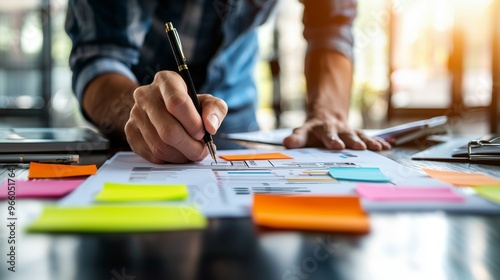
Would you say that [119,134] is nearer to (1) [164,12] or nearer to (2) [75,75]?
(2) [75,75]

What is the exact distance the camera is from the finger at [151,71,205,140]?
0.63 meters

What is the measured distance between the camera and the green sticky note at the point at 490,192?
451 millimetres

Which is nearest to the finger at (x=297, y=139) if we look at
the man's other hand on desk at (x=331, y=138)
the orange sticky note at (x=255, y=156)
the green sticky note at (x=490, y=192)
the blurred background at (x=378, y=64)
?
the man's other hand on desk at (x=331, y=138)

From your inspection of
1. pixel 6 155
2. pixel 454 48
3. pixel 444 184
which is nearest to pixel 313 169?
pixel 444 184

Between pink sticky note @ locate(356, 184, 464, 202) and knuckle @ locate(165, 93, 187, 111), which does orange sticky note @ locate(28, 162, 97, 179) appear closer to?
knuckle @ locate(165, 93, 187, 111)

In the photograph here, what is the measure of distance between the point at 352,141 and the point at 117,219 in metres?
0.58

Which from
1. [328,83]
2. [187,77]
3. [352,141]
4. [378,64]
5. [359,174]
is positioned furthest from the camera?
[378,64]

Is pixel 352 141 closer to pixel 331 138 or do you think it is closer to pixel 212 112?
pixel 331 138

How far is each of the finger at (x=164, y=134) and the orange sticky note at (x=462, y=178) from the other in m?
0.31

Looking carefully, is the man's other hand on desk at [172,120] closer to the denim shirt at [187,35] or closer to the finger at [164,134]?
the finger at [164,134]

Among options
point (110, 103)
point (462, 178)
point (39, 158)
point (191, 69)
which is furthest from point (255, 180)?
point (191, 69)

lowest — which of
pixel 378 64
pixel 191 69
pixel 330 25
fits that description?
pixel 191 69

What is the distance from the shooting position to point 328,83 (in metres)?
1.21

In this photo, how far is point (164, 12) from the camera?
4.12 feet
